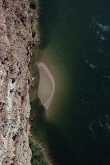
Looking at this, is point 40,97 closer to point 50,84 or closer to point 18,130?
point 50,84

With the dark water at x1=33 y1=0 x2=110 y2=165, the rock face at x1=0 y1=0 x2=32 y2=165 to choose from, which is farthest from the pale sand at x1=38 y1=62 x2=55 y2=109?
the rock face at x1=0 y1=0 x2=32 y2=165

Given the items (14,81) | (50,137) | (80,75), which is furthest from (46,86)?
(14,81)

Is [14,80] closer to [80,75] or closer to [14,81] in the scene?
[14,81]

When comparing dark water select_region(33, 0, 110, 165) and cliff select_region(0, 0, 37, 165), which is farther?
dark water select_region(33, 0, 110, 165)

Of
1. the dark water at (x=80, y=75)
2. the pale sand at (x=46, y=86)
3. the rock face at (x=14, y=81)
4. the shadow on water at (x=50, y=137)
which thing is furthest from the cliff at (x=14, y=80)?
the dark water at (x=80, y=75)

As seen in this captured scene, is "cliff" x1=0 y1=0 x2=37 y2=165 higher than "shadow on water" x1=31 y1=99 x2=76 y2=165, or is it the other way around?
"cliff" x1=0 y1=0 x2=37 y2=165

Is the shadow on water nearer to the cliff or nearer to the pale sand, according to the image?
the pale sand

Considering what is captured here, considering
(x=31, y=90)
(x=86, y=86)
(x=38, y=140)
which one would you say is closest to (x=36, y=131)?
(x=38, y=140)
